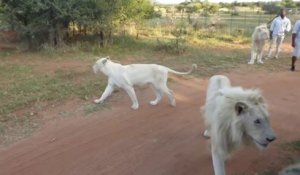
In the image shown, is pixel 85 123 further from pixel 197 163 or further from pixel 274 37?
pixel 274 37

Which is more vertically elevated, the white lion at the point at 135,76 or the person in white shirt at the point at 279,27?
the person in white shirt at the point at 279,27

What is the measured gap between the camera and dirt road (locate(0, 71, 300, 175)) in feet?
18.2

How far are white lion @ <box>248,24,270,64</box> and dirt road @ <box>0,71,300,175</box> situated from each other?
15.8ft

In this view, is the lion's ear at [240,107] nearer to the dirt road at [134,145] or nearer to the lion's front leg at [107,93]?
the dirt road at [134,145]

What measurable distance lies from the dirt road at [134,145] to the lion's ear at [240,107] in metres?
1.51

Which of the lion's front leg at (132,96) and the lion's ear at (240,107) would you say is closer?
the lion's ear at (240,107)

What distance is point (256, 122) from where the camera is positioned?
4.14 meters

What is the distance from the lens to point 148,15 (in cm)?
1788

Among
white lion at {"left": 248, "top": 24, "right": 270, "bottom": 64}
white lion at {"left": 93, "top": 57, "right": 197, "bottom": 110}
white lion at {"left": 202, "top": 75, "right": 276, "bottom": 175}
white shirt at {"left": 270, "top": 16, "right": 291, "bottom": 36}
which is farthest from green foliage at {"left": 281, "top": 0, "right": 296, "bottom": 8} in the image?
white lion at {"left": 202, "top": 75, "right": 276, "bottom": 175}

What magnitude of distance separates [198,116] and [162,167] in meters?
2.28

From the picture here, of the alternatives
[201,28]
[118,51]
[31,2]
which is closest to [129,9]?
[118,51]

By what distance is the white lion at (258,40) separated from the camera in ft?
43.2

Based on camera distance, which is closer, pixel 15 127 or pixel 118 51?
pixel 15 127

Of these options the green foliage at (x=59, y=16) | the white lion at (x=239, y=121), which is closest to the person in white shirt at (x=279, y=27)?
the green foliage at (x=59, y=16)
